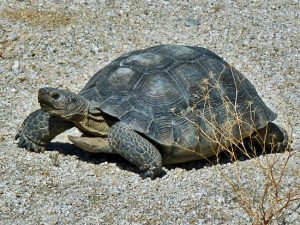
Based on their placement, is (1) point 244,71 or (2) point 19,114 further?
(1) point 244,71

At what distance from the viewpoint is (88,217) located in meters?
5.14

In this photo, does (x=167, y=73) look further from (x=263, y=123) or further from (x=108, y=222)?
(x=108, y=222)

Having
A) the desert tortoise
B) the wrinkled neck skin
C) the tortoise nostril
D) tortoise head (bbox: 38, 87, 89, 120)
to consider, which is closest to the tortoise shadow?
the desert tortoise

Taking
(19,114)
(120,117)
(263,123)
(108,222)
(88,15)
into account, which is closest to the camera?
(108,222)

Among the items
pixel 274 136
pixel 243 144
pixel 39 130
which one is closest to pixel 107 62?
pixel 39 130

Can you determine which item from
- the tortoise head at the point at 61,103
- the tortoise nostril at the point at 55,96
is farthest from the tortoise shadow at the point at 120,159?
the tortoise nostril at the point at 55,96

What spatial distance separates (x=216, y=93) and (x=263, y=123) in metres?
0.58

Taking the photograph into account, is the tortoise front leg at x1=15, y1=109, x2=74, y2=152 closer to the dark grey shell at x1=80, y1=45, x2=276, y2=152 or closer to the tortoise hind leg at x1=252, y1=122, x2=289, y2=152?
the dark grey shell at x1=80, y1=45, x2=276, y2=152

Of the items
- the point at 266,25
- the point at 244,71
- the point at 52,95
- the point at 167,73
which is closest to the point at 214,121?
the point at 167,73

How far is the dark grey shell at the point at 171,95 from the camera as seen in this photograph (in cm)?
582

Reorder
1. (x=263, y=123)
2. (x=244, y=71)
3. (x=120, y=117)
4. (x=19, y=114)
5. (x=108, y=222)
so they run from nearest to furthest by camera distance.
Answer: (x=108, y=222)
(x=120, y=117)
(x=263, y=123)
(x=19, y=114)
(x=244, y=71)

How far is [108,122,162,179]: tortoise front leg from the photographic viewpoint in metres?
5.69

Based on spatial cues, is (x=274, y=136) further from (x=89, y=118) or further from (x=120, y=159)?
(x=89, y=118)

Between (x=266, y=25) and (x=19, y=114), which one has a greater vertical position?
(x=266, y=25)
